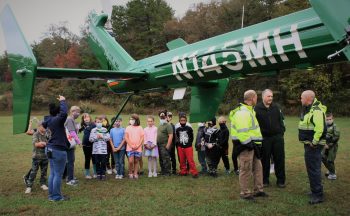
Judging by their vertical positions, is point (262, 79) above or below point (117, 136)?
above

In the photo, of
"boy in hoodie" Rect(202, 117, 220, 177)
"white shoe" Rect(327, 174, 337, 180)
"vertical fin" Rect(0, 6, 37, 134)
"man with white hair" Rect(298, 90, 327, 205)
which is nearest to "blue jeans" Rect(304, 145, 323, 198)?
"man with white hair" Rect(298, 90, 327, 205)

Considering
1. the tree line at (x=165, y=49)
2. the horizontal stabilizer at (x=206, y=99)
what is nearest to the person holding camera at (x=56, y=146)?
the horizontal stabilizer at (x=206, y=99)

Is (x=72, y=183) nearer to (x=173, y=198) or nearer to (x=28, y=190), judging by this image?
(x=28, y=190)

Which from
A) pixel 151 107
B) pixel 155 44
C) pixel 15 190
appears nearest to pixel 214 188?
pixel 15 190

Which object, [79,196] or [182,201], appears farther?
[79,196]

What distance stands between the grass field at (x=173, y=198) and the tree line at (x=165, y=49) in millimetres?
21101

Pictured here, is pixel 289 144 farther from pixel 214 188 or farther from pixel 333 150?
pixel 214 188

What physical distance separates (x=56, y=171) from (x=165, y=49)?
4289 centimetres

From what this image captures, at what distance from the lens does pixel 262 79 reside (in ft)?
115

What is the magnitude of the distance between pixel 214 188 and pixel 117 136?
2.91 meters

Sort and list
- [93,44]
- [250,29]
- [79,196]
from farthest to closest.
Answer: [93,44] → [79,196] → [250,29]

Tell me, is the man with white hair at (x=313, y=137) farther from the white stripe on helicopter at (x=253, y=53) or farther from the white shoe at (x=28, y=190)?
the white shoe at (x=28, y=190)

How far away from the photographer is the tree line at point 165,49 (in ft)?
103

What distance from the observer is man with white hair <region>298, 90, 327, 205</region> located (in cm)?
556
